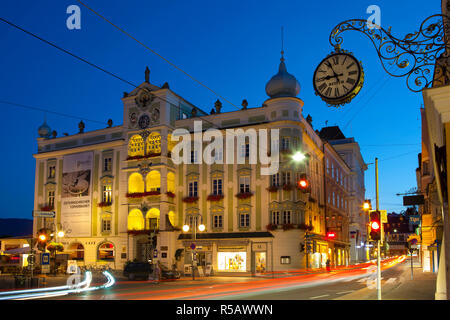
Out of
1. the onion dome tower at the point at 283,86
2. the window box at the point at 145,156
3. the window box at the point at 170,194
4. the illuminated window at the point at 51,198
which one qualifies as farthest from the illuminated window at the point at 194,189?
the illuminated window at the point at 51,198

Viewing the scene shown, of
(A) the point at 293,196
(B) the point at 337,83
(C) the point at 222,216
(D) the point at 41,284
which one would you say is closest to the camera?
(B) the point at 337,83

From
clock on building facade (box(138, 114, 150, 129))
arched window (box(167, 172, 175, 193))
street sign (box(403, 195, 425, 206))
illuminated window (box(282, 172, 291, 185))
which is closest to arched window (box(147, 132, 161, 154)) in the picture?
clock on building facade (box(138, 114, 150, 129))

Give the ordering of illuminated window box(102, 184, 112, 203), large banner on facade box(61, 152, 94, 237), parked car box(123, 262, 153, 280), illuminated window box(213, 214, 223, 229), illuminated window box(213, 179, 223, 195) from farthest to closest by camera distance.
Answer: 1. large banner on facade box(61, 152, 94, 237)
2. illuminated window box(102, 184, 112, 203)
3. illuminated window box(213, 179, 223, 195)
4. illuminated window box(213, 214, 223, 229)
5. parked car box(123, 262, 153, 280)

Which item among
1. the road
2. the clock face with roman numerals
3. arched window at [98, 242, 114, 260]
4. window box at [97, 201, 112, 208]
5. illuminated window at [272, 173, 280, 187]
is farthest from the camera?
window box at [97, 201, 112, 208]

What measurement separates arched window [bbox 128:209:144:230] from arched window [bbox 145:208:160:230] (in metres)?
1.26

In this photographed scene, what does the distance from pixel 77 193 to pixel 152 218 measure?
11021 millimetres

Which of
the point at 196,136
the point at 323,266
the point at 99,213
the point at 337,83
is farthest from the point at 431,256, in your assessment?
the point at 337,83

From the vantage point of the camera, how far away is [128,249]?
161ft

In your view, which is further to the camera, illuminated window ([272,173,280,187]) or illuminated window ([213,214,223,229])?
illuminated window ([213,214,223,229])

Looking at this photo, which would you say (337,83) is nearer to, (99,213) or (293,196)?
(293,196)

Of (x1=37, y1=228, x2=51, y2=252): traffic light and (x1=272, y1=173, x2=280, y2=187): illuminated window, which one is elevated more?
(x1=272, y1=173, x2=280, y2=187): illuminated window

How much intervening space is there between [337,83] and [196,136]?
126 ft

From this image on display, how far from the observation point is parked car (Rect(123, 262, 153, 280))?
38000mm

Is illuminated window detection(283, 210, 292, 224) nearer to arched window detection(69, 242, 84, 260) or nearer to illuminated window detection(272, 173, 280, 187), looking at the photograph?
illuminated window detection(272, 173, 280, 187)
